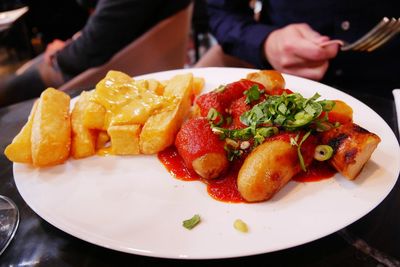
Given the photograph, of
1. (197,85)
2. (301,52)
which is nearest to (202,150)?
(197,85)

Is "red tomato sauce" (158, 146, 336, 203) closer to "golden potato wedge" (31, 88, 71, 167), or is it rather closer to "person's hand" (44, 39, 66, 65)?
"golden potato wedge" (31, 88, 71, 167)

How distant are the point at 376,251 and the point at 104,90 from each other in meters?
0.90

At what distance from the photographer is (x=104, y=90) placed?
120 centimetres

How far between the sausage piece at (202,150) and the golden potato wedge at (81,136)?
0.96 ft

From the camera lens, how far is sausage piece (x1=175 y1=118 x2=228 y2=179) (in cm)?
98

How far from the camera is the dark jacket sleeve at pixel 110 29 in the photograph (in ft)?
7.14

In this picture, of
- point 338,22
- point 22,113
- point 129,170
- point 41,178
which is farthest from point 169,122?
point 338,22

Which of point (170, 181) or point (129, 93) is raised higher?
point (129, 93)

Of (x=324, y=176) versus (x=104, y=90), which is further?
(x=104, y=90)

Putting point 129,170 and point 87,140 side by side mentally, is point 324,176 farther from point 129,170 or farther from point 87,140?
point 87,140

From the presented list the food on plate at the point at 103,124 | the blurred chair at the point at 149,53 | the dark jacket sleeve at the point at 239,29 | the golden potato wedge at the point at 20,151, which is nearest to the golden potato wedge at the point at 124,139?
the food on plate at the point at 103,124

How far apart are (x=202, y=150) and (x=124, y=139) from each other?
272 millimetres

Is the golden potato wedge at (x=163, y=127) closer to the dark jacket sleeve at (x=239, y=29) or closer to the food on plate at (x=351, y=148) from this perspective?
the food on plate at (x=351, y=148)

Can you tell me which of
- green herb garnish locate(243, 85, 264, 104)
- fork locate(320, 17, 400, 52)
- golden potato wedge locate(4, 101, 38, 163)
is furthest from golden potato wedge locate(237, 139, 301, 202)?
fork locate(320, 17, 400, 52)
